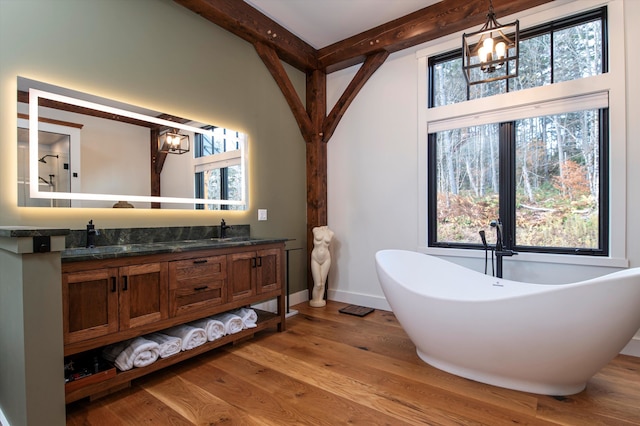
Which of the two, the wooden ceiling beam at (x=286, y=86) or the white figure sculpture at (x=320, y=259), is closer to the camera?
the wooden ceiling beam at (x=286, y=86)

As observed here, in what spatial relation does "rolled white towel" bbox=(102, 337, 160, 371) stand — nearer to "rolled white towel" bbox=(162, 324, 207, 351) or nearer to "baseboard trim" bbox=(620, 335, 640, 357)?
"rolled white towel" bbox=(162, 324, 207, 351)

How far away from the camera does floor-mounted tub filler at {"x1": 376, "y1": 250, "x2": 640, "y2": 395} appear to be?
1642 mm

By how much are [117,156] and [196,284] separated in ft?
3.72

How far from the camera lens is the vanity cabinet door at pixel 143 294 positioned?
189cm

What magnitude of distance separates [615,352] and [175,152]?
3293 mm

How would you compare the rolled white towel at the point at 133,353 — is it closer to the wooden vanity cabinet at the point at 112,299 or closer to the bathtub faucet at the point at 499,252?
the wooden vanity cabinet at the point at 112,299

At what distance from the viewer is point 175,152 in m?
2.77

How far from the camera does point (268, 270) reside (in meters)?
2.85

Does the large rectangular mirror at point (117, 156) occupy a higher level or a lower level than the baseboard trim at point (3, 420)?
higher

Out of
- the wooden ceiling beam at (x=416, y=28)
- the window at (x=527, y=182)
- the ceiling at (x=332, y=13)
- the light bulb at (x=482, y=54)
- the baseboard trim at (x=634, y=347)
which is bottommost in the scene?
the baseboard trim at (x=634, y=347)

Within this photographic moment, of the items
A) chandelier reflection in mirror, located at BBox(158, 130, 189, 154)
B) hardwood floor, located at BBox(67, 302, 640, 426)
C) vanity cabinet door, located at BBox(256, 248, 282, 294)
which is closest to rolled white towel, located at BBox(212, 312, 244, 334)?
hardwood floor, located at BBox(67, 302, 640, 426)

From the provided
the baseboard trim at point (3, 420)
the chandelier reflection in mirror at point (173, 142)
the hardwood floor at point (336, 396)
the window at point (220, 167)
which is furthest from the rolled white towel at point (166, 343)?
the chandelier reflection in mirror at point (173, 142)

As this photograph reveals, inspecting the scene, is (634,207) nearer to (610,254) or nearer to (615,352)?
(610,254)

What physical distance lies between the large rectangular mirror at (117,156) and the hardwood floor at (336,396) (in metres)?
1.29
